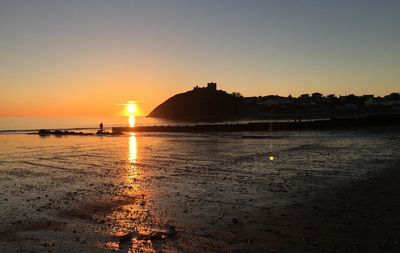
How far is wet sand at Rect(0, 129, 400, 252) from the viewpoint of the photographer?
934 cm

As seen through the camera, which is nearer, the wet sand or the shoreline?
the wet sand

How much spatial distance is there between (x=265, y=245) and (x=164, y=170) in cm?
1351

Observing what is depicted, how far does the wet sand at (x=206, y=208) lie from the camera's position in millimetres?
9336

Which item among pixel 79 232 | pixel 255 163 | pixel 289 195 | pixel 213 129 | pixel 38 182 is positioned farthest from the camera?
pixel 213 129

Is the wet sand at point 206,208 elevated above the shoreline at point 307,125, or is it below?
below

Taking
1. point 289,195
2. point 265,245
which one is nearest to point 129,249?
point 265,245

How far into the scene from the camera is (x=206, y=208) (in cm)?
1282

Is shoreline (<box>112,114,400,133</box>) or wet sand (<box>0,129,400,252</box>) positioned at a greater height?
shoreline (<box>112,114,400,133</box>)

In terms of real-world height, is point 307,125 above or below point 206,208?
above

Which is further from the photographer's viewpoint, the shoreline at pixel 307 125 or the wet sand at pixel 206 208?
the shoreline at pixel 307 125

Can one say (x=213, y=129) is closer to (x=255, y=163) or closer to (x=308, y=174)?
(x=255, y=163)

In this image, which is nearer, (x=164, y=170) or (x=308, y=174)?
(x=308, y=174)

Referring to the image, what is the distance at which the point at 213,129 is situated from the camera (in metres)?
72.5

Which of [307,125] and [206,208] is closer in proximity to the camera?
[206,208]
